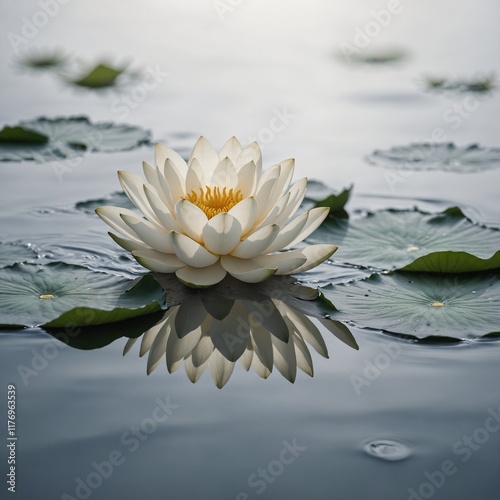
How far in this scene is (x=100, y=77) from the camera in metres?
4.81

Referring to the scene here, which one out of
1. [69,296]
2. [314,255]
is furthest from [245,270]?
[69,296]

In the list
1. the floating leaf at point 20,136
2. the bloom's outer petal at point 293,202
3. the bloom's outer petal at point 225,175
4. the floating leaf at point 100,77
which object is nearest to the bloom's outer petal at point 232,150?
the bloom's outer petal at point 225,175

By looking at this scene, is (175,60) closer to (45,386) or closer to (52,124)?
(52,124)

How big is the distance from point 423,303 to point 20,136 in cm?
209

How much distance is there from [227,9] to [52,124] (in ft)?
9.70

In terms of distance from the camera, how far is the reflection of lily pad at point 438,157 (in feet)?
11.7

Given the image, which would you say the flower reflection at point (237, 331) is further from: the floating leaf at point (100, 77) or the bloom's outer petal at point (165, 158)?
the floating leaf at point (100, 77)

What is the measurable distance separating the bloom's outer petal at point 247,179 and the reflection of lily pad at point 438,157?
4.22 ft

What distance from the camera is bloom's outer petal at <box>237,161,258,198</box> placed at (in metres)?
2.42

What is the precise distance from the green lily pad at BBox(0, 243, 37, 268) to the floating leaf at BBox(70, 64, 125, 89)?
7.58 ft

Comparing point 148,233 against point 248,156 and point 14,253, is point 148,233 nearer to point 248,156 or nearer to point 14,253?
point 248,156

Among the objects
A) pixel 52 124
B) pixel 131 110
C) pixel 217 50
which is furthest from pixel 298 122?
pixel 217 50

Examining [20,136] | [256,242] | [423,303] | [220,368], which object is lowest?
[220,368]

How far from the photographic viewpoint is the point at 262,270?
7.61 ft
